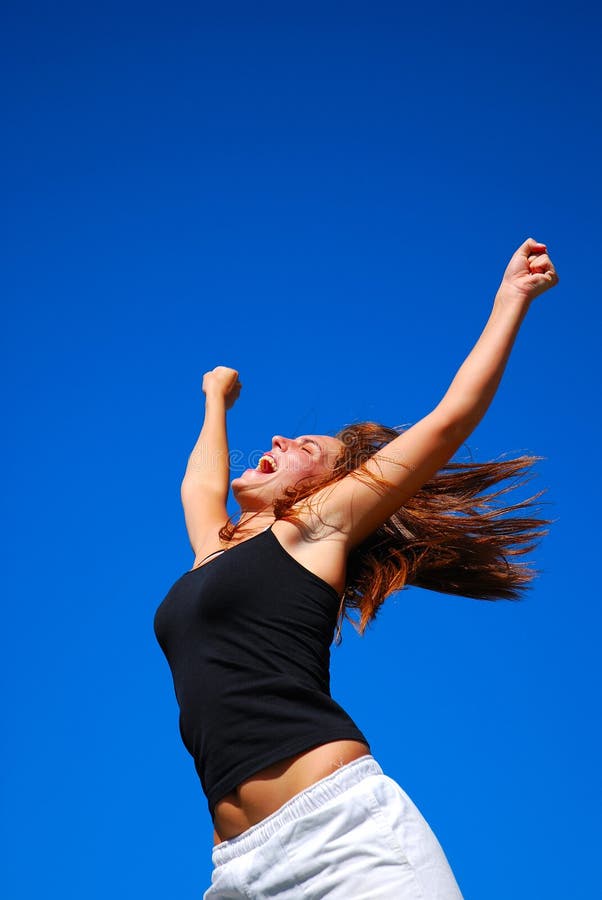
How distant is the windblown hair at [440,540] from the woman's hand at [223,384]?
0.83 m

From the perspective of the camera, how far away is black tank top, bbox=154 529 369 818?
3.06 m

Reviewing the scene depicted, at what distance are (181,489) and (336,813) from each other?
1.96m

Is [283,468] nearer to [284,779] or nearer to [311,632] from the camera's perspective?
[311,632]

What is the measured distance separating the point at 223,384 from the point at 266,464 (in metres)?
0.94

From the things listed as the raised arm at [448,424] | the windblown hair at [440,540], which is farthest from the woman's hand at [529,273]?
the windblown hair at [440,540]

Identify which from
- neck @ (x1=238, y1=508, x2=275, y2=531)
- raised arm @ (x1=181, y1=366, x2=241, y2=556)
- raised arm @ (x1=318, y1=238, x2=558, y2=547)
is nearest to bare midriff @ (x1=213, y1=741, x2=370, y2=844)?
raised arm @ (x1=318, y1=238, x2=558, y2=547)

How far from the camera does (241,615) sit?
3236 mm

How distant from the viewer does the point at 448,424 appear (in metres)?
3.28

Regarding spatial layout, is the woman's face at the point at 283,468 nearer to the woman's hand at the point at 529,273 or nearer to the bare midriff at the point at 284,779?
the woman's hand at the point at 529,273

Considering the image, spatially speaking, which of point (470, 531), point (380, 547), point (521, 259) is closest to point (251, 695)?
point (380, 547)

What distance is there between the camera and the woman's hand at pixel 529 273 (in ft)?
11.3

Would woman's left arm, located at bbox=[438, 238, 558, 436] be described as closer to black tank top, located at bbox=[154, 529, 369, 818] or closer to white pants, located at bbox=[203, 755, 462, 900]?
black tank top, located at bbox=[154, 529, 369, 818]

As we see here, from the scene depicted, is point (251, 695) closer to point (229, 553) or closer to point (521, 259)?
point (229, 553)

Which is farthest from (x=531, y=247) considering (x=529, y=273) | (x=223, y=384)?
(x=223, y=384)
